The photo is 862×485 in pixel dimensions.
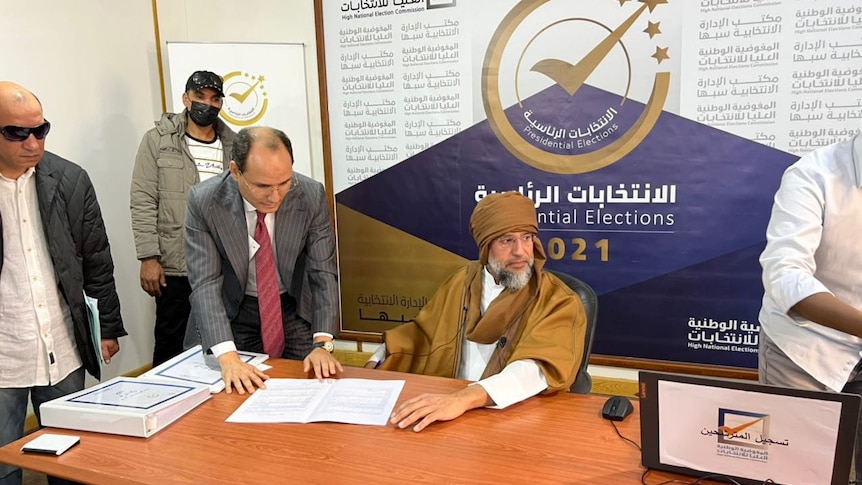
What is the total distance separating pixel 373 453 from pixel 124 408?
759 mm

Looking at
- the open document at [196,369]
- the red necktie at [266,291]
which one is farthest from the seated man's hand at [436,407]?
the red necktie at [266,291]

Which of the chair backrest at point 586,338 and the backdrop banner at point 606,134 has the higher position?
the backdrop banner at point 606,134

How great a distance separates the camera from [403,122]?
3.80 metres

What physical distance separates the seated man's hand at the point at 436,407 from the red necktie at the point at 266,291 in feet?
2.57

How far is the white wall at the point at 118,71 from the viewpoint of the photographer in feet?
11.9

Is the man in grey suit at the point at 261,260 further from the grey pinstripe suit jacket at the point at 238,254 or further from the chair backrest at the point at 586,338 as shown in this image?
the chair backrest at the point at 586,338

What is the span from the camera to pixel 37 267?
222 cm

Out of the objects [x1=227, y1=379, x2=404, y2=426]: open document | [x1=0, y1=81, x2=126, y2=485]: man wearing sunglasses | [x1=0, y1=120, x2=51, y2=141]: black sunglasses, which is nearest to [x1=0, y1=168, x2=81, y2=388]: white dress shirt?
[x1=0, y1=81, x2=126, y2=485]: man wearing sunglasses

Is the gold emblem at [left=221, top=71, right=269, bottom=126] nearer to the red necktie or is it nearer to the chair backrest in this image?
the red necktie

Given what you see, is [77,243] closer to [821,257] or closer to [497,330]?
[497,330]

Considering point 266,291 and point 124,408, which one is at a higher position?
point 266,291

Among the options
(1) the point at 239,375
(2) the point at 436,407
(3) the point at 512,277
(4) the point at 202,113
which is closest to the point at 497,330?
(3) the point at 512,277

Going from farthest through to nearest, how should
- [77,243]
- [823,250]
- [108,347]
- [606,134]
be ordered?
[606,134] < [108,347] < [77,243] < [823,250]

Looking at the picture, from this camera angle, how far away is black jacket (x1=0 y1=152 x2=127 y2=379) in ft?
7.36
